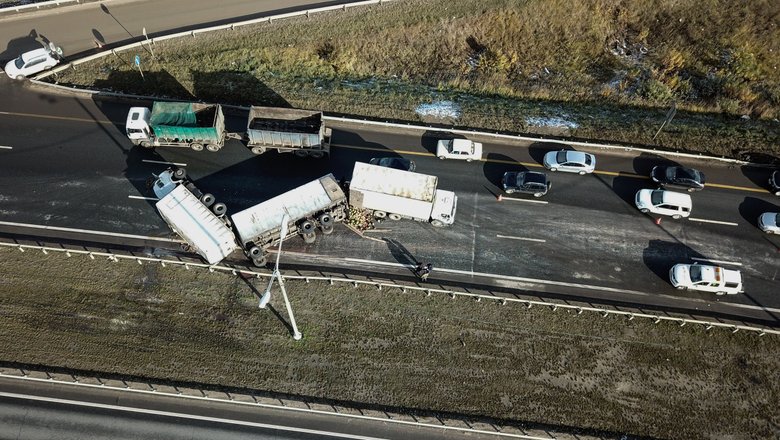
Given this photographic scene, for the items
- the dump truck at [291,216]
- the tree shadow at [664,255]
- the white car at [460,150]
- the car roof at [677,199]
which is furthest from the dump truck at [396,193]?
the car roof at [677,199]

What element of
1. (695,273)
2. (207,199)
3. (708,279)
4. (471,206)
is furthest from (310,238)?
(708,279)

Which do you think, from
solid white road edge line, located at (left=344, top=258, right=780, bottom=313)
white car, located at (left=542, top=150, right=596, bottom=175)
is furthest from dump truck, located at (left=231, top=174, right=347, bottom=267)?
white car, located at (left=542, top=150, right=596, bottom=175)

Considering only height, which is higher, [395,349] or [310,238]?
[310,238]

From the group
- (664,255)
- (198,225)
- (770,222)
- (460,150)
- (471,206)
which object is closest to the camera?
(198,225)

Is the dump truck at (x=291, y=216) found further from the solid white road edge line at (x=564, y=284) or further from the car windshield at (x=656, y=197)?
the car windshield at (x=656, y=197)

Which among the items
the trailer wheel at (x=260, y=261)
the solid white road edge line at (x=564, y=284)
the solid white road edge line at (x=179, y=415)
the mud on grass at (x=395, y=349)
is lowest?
the solid white road edge line at (x=179, y=415)

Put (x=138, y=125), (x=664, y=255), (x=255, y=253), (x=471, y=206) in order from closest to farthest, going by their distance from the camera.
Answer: (x=255, y=253)
(x=664, y=255)
(x=138, y=125)
(x=471, y=206)

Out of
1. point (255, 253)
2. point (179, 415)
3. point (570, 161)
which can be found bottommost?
point (179, 415)

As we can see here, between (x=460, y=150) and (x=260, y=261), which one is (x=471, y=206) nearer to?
(x=460, y=150)
